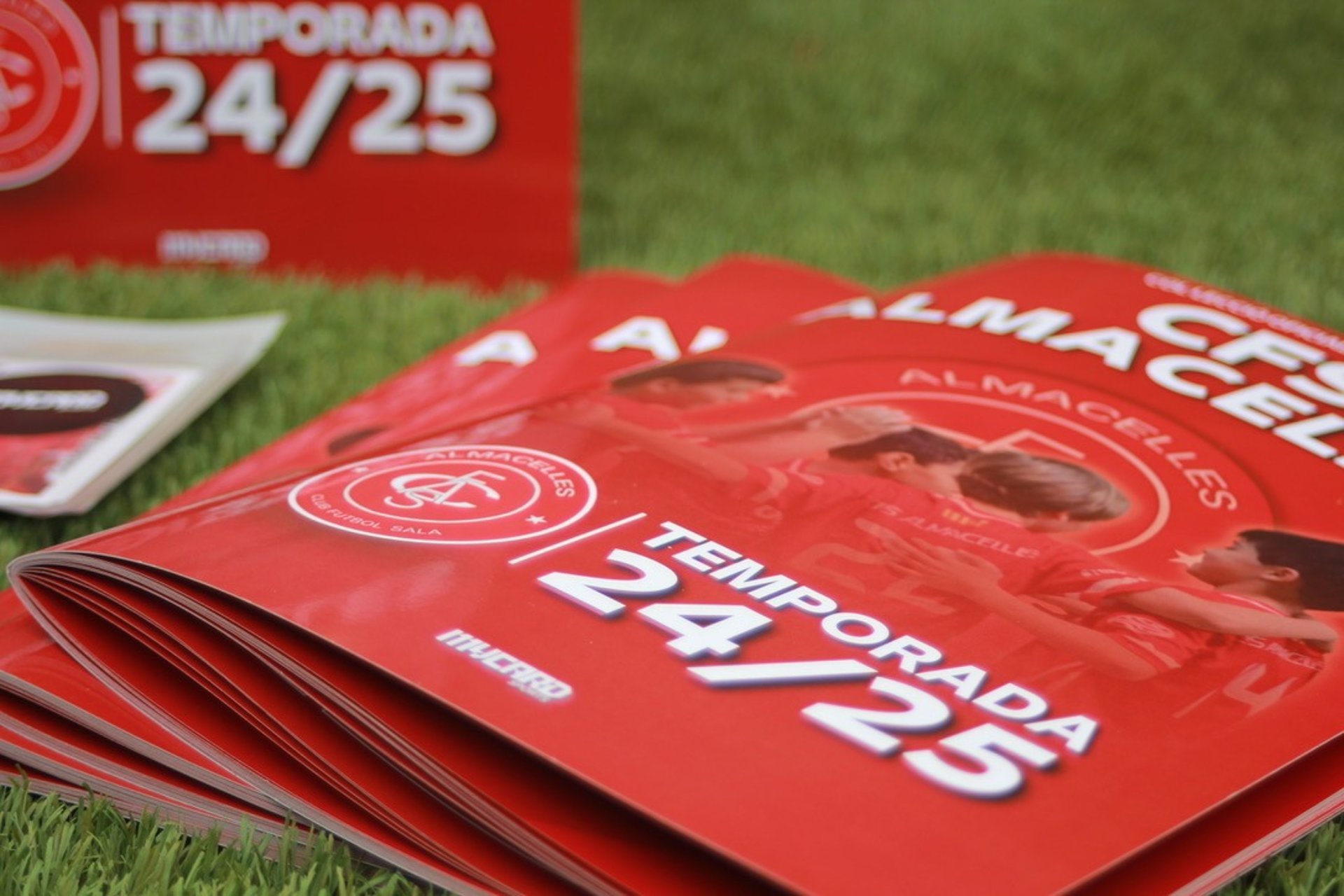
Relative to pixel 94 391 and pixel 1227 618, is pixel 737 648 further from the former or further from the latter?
pixel 94 391

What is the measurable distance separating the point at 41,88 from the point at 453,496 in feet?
2.60

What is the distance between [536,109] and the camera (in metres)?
1.19

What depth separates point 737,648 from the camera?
0.49 meters

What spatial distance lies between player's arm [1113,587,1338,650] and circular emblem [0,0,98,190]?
3.21ft

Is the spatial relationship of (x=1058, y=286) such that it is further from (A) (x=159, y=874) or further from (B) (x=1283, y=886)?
(A) (x=159, y=874)

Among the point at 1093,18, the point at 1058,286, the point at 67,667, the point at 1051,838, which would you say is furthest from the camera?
the point at 1093,18

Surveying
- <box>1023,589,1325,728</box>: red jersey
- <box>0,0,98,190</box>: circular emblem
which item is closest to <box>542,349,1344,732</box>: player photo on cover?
<box>1023,589,1325,728</box>: red jersey

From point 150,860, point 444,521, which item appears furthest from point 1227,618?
point 150,860

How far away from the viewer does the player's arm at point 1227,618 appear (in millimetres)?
545

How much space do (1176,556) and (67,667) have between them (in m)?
0.46

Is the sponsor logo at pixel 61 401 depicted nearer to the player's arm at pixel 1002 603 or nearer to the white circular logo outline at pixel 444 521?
the white circular logo outline at pixel 444 521

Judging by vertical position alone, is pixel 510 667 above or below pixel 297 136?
below

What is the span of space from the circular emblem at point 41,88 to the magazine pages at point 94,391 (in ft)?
0.62

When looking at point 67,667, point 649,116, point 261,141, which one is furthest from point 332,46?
point 67,667
